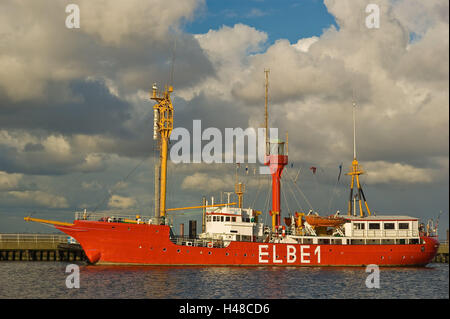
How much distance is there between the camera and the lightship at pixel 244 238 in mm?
49844

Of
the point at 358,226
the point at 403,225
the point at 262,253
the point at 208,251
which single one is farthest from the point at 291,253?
the point at 403,225

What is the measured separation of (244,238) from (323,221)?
8.77 meters

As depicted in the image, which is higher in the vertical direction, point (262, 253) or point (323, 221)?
point (323, 221)

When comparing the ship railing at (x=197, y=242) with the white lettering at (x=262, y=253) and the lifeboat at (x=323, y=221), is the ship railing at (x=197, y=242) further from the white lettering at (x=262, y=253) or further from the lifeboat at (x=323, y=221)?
the lifeboat at (x=323, y=221)

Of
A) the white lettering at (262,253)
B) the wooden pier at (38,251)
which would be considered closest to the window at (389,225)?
the white lettering at (262,253)

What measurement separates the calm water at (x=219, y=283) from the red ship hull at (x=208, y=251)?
1170 millimetres

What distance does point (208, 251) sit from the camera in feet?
169

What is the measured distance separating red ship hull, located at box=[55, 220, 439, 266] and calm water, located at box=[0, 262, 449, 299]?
1170 mm

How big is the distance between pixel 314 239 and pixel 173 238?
15.2m

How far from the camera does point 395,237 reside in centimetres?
5503

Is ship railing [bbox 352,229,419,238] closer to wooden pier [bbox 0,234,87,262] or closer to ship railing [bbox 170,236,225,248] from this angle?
ship railing [bbox 170,236,225,248]

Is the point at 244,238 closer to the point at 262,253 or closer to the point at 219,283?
the point at 262,253

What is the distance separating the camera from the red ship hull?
163 ft
